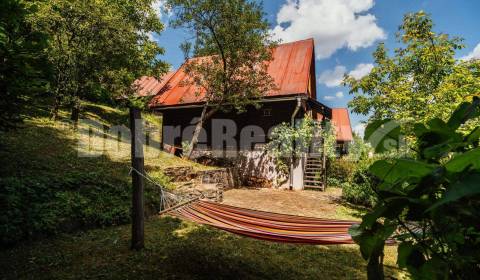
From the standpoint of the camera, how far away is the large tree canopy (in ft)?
37.8

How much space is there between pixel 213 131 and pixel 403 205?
14.5 meters

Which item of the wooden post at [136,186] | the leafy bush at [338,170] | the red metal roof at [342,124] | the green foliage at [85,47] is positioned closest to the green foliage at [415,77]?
the leafy bush at [338,170]

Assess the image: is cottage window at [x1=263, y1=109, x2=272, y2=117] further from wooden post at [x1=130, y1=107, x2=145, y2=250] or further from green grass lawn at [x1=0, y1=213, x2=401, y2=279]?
wooden post at [x1=130, y1=107, x2=145, y2=250]

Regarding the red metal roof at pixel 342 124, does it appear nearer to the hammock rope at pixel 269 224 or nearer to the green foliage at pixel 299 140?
the green foliage at pixel 299 140

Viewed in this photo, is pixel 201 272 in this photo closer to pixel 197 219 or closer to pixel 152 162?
pixel 197 219

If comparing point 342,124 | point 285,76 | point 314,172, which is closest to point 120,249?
point 314,172

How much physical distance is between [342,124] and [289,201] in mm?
15700

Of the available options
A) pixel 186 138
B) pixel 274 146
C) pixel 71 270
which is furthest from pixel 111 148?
pixel 71 270

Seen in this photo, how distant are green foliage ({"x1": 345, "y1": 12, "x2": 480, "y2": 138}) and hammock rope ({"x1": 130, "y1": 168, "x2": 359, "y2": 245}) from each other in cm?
361

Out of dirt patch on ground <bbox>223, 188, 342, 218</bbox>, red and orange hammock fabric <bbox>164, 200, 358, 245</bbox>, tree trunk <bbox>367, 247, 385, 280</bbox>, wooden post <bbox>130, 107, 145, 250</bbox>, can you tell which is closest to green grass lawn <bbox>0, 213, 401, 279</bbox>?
wooden post <bbox>130, 107, 145, 250</bbox>

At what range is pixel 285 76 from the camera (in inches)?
554

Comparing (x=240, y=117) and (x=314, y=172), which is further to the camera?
(x=240, y=117)

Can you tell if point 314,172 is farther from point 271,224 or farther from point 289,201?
point 271,224

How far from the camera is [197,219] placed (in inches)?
195
